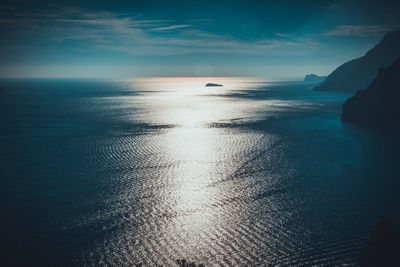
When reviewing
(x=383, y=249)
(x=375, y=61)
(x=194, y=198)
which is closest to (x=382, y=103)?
(x=194, y=198)

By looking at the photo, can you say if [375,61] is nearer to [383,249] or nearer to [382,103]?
[382,103]

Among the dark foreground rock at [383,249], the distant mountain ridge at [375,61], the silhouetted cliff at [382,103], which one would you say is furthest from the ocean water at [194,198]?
the distant mountain ridge at [375,61]

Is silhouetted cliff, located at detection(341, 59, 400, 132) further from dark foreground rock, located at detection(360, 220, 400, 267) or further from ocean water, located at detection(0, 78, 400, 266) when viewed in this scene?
dark foreground rock, located at detection(360, 220, 400, 267)

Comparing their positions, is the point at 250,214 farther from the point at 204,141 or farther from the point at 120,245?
the point at 204,141

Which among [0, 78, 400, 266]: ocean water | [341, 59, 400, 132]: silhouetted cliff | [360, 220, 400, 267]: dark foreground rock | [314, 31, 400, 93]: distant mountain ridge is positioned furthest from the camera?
[314, 31, 400, 93]: distant mountain ridge

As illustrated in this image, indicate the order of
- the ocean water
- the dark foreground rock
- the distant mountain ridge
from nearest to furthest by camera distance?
the dark foreground rock
the ocean water
the distant mountain ridge

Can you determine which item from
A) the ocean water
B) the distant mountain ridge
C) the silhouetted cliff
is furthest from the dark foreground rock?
the distant mountain ridge

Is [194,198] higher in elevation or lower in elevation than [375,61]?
lower

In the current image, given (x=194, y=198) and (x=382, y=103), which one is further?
(x=382, y=103)

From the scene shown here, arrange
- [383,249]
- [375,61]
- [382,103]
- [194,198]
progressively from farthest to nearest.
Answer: [375,61]
[382,103]
[194,198]
[383,249]
